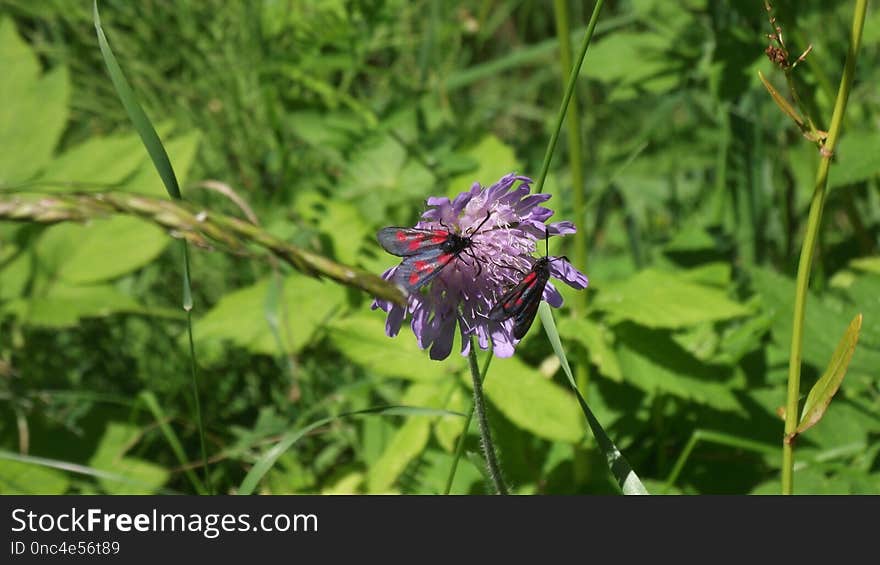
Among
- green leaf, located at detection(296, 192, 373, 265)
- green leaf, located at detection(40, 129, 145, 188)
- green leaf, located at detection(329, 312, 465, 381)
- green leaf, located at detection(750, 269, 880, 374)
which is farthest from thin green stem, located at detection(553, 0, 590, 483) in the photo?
green leaf, located at detection(40, 129, 145, 188)

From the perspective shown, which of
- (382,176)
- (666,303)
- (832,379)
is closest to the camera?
(832,379)

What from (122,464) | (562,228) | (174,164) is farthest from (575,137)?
(122,464)

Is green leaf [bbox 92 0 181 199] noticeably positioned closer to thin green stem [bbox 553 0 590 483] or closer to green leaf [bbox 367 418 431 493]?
green leaf [bbox 367 418 431 493]

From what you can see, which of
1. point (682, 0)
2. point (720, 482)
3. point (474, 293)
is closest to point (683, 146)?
point (682, 0)

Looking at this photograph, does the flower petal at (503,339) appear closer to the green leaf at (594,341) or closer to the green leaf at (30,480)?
the green leaf at (594,341)

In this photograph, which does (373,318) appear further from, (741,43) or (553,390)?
(741,43)

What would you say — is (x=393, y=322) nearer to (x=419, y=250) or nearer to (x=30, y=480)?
(x=419, y=250)

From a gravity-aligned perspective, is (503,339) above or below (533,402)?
below
